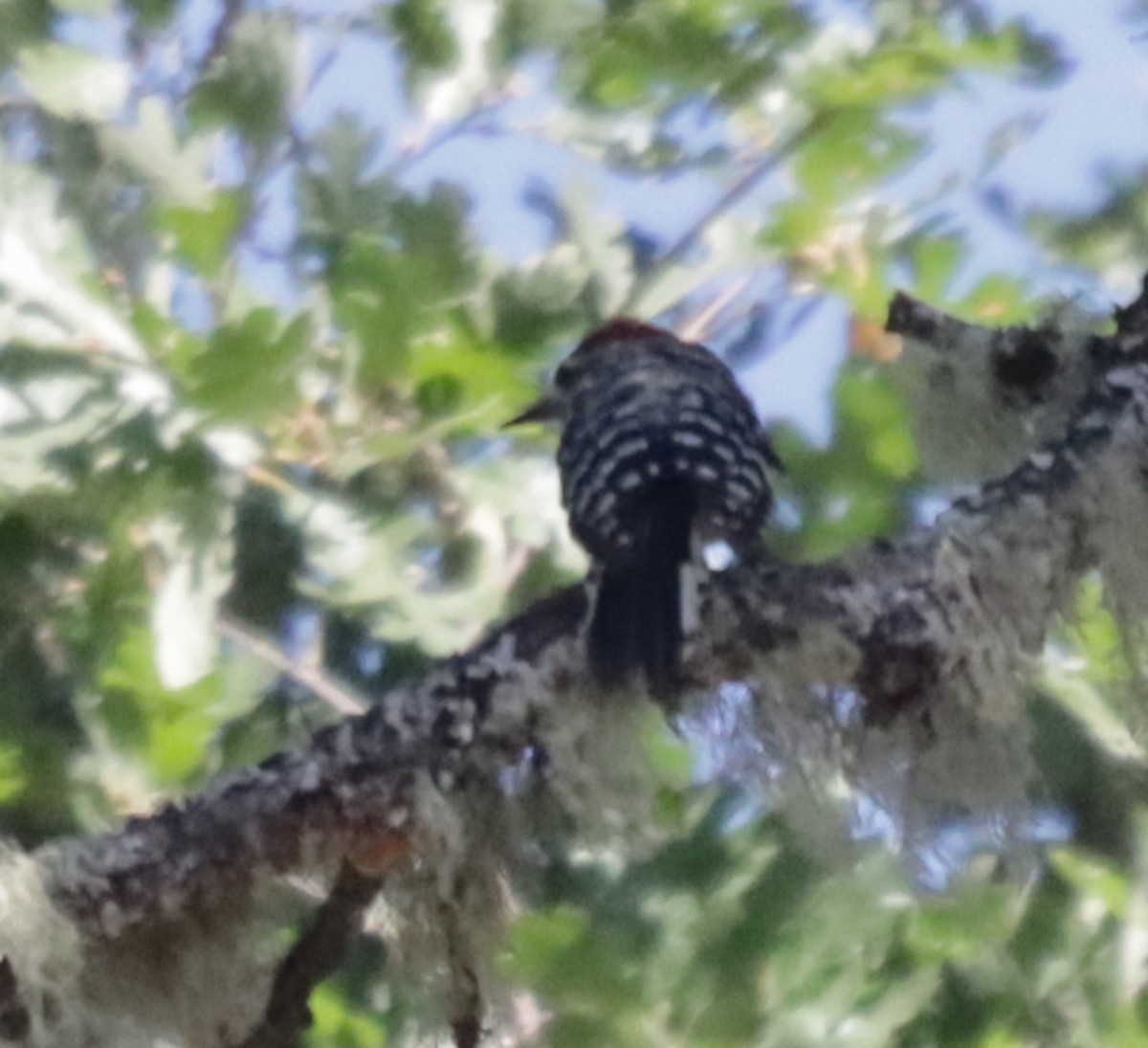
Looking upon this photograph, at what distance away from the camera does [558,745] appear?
5.77ft

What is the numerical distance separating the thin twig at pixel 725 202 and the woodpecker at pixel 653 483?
0.36 ft

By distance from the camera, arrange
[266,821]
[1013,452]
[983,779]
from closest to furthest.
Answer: [266,821] < [983,779] < [1013,452]

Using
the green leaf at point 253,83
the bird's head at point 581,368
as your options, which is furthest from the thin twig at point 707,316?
the green leaf at point 253,83

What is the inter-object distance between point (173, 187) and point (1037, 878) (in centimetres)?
148

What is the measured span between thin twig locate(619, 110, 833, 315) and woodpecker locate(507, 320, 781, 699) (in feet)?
0.36

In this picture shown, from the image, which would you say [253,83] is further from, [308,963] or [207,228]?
[308,963]

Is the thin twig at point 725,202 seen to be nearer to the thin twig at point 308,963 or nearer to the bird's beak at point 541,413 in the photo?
the bird's beak at point 541,413

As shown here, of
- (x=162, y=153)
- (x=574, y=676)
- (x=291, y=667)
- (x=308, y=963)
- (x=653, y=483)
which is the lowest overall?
(x=291, y=667)

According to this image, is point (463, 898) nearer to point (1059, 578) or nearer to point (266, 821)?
point (266, 821)

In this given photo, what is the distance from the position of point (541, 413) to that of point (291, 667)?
58 centimetres

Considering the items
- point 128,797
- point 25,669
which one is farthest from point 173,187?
point 128,797

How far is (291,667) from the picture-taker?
8.14 ft

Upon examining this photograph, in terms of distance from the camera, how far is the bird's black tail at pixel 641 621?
1.73 meters

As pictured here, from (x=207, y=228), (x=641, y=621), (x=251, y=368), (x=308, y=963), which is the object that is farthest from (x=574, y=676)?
(x=207, y=228)
